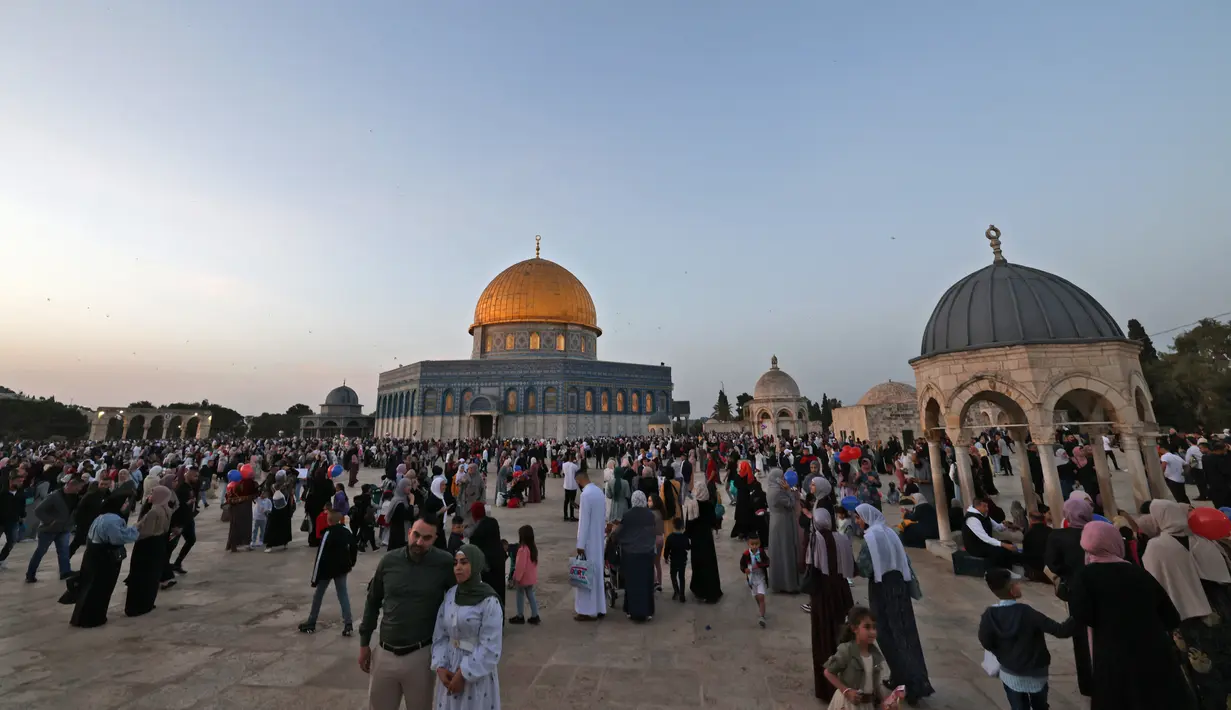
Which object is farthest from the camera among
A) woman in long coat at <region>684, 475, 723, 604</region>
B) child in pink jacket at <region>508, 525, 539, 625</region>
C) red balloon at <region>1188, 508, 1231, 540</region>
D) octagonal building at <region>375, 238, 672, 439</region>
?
octagonal building at <region>375, 238, 672, 439</region>

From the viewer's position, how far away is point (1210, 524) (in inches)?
124

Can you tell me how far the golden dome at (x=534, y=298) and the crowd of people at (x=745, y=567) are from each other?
31415mm

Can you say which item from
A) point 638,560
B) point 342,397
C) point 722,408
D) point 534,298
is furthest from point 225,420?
point 638,560

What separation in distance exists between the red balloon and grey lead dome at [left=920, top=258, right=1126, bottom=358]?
14.9 ft

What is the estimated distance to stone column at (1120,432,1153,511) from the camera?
21.2 feet

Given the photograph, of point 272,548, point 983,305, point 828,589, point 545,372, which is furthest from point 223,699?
point 545,372

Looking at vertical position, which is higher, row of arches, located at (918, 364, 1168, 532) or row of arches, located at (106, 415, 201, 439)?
row of arches, located at (106, 415, 201, 439)

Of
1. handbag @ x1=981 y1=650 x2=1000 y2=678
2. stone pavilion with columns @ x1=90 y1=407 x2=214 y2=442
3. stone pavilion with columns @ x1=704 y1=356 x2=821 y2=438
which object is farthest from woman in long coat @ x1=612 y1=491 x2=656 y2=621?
stone pavilion with columns @ x1=90 y1=407 x2=214 y2=442

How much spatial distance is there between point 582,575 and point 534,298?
3759 centimetres

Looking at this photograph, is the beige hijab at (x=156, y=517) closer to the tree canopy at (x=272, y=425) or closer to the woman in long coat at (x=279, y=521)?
the woman in long coat at (x=279, y=521)

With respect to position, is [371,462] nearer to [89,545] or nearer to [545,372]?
[545,372]

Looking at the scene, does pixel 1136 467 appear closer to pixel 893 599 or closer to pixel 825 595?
pixel 893 599

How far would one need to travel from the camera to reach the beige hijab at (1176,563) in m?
3.07

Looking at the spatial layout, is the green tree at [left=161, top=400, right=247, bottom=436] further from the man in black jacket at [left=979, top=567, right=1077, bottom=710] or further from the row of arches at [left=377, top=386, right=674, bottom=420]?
the man in black jacket at [left=979, top=567, right=1077, bottom=710]
